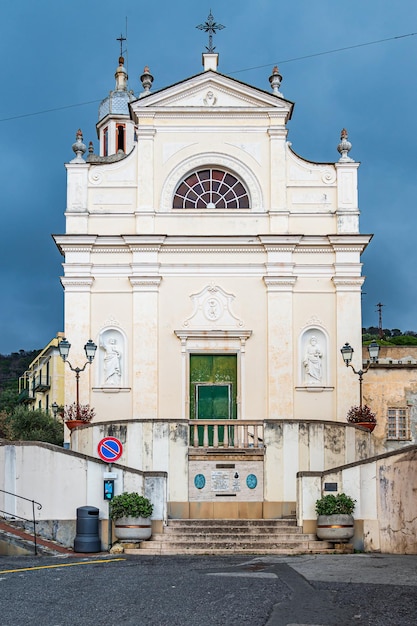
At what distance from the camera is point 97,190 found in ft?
99.2

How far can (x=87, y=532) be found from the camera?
20.1m

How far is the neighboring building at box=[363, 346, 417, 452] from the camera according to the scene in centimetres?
3309

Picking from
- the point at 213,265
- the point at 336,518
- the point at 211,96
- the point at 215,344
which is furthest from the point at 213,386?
the point at 336,518

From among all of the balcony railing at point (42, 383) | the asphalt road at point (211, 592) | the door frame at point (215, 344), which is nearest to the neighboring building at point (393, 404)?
the door frame at point (215, 344)

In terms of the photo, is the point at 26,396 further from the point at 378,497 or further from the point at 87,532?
the point at 378,497

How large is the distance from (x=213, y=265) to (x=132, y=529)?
11406 millimetres

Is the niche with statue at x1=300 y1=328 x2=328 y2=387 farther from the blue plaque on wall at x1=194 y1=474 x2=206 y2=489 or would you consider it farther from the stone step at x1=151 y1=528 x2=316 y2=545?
the stone step at x1=151 y1=528 x2=316 y2=545

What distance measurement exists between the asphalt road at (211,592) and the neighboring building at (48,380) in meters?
39.8

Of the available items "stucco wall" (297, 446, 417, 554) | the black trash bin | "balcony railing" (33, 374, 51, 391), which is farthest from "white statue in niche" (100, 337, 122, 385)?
"balcony railing" (33, 374, 51, 391)

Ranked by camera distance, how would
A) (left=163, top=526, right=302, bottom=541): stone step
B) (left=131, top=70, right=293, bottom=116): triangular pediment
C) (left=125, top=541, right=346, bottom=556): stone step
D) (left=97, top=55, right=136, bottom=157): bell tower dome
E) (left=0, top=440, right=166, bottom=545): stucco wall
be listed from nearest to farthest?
(left=125, top=541, right=346, bottom=556): stone step
(left=163, top=526, right=302, bottom=541): stone step
(left=0, top=440, right=166, bottom=545): stucco wall
(left=131, top=70, right=293, bottom=116): triangular pediment
(left=97, top=55, right=136, bottom=157): bell tower dome

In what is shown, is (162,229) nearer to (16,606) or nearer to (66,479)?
(66,479)

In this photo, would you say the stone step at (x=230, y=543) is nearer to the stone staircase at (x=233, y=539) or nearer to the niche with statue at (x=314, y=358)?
the stone staircase at (x=233, y=539)

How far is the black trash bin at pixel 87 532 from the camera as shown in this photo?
65.6ft

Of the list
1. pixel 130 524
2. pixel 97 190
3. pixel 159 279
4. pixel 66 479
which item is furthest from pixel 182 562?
pixel 97 190
